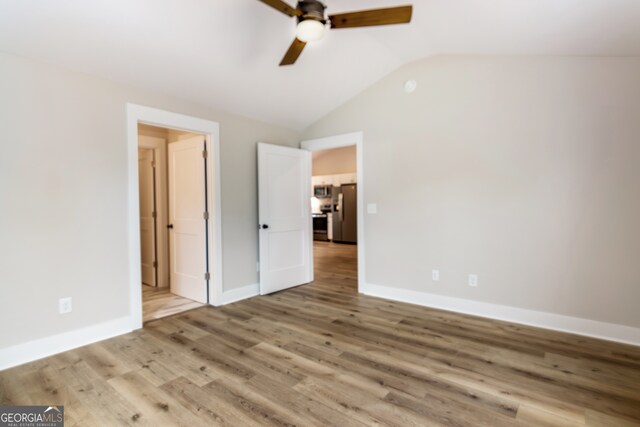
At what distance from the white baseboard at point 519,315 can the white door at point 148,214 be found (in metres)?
3.29

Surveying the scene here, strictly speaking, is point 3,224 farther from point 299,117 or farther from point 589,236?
point 589,236

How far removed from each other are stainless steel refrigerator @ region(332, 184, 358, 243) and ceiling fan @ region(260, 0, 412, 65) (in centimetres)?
707

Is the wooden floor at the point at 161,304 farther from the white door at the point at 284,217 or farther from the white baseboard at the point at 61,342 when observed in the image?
the white door at the point at 284,217

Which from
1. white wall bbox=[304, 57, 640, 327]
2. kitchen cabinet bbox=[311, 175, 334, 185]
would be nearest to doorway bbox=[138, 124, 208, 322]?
white wall bbox=[304, 57, 640, 327]

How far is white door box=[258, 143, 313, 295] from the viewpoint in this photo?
169 inches

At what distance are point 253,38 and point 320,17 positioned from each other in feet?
4.03

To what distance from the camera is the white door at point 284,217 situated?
428cm

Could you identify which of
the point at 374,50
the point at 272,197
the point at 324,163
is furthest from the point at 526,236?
the point at 324,163

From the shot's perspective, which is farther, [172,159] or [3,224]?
[172,159]

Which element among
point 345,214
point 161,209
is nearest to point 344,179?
point 345,214

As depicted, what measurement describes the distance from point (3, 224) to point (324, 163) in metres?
8.52

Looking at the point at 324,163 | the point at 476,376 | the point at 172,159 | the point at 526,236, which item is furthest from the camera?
the point at 324,163

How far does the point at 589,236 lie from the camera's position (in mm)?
2885

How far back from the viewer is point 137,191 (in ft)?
10.3
